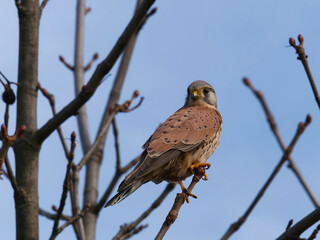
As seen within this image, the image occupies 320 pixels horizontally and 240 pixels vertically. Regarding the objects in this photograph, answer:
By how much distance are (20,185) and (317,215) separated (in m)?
2.17

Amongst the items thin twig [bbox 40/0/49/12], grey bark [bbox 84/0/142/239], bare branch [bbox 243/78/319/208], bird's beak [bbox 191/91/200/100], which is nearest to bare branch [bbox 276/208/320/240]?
bare branch [bbox 243/78/319/208]

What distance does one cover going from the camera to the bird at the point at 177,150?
334 centimetres

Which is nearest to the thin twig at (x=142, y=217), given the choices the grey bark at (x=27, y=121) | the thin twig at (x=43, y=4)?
the grey bark at (x=27, y=121)

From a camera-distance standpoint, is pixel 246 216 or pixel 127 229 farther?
pixel 127 229

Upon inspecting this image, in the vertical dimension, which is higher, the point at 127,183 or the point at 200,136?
the point at 200,136

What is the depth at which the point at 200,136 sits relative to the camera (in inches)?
152

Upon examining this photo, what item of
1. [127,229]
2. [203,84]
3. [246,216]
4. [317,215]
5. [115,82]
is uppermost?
[115,82]

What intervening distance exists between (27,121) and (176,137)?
116 cm

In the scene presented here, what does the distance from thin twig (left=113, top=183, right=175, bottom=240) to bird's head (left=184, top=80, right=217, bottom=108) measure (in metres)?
0.82

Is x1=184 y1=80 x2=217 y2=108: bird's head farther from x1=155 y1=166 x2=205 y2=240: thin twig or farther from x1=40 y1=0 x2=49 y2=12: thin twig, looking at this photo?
x1=155 y1=166 x2=205 y2=240: thin twig

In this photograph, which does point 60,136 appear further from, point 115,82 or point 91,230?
point 115,82

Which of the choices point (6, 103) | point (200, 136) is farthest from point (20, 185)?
point (200, 136)

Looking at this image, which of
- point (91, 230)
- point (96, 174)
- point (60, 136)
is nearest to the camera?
point (60, 136)

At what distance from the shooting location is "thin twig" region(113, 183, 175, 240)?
4434 mm
